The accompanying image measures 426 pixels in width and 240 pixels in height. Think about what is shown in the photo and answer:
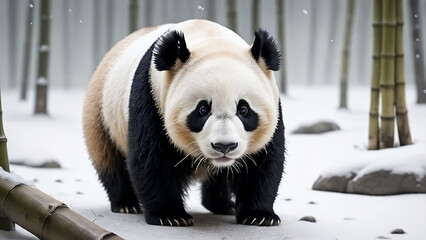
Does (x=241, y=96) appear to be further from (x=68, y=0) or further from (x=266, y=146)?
(x=68, y=0)

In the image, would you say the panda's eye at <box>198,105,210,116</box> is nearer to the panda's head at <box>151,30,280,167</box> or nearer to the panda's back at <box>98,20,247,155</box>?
the panda's head at <box>151,30,280,167</box>

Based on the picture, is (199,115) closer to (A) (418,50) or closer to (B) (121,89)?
(B) (121,89)

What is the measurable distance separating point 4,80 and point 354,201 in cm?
1444

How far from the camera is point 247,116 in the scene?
247cm

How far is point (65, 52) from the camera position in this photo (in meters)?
17.8

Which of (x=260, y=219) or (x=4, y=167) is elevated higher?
(x=4, y=167)

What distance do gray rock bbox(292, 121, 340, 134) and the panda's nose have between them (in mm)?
4281

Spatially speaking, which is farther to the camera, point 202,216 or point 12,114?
point 12,114

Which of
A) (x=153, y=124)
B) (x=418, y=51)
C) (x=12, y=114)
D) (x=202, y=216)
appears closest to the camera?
(x=153, y=124)

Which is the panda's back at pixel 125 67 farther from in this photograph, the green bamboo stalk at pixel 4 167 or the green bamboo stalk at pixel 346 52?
the green bamboo stalk at pixel 346 52

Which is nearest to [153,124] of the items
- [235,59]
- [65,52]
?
[235,59]

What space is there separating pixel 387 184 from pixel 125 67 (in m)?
1.53

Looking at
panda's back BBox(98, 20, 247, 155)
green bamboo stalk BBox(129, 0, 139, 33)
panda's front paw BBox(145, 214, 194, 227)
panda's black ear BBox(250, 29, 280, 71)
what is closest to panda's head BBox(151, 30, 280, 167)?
panda's black ear BBox(250, 29, 280, 71)

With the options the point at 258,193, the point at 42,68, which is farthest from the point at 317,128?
the point at 258,193
